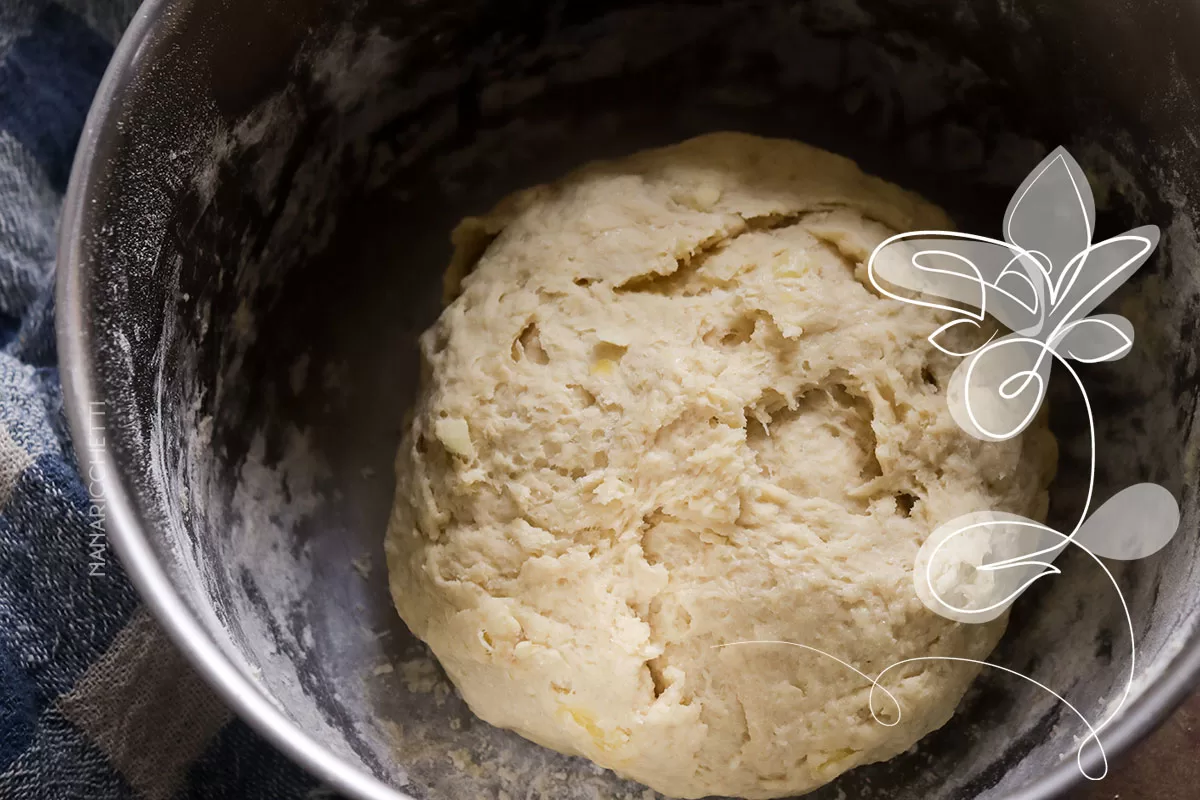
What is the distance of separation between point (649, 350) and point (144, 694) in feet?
2.56

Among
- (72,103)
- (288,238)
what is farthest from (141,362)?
(72,103)

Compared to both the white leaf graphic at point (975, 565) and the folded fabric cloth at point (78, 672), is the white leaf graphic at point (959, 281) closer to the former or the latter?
the white leaf graphic at point (975, 565)

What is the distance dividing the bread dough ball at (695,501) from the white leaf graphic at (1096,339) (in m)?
0.14

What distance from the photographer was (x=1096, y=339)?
121 cm

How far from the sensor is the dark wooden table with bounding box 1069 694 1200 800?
111cm

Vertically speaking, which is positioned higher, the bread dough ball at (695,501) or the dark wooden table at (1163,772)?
the bread dough ball at (695,501)

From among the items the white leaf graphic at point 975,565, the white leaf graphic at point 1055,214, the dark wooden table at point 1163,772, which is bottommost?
the dark wooden table at point 1163,772

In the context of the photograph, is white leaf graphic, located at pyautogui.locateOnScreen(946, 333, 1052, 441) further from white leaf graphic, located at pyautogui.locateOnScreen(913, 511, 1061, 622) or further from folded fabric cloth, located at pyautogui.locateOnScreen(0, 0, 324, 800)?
folded fabric cloth, located at pyautogui.locateOnScreen(0, 0, 324, 800)

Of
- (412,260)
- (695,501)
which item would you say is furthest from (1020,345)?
(412,260)

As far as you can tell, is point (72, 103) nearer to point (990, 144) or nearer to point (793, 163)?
point (793, 163)

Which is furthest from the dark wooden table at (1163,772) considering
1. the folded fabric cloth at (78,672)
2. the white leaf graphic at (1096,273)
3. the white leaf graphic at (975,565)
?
the folded fabric cloth at (78,672)

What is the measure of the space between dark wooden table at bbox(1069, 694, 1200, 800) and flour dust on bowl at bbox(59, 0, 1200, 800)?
0.13m

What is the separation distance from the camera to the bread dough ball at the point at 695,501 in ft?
3.52

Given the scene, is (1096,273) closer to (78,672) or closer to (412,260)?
(412,260)
